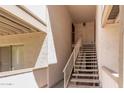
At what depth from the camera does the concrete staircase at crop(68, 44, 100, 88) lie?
502cm

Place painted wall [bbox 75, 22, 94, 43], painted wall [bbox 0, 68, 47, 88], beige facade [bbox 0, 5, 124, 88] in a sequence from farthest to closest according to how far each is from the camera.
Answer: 1. painted wall [bbox 75, 22, 94, 43]
2. beige facade [bbox 0, 5, 124, 88]
3. painted wall [bbox 0, 68, 47, 88]

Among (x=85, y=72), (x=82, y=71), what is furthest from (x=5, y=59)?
(x=85, y=72)

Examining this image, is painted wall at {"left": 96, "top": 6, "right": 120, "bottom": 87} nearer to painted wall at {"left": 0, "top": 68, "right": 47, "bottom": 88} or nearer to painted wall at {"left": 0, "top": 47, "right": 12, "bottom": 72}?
painted wall at {"left": 0, "top": 68, "right": 47, "bottom": 88}

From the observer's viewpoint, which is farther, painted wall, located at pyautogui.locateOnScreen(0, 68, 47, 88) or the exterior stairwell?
the exterior stairwell

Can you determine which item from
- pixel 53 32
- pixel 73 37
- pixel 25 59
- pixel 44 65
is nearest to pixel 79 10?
pixel 73 37

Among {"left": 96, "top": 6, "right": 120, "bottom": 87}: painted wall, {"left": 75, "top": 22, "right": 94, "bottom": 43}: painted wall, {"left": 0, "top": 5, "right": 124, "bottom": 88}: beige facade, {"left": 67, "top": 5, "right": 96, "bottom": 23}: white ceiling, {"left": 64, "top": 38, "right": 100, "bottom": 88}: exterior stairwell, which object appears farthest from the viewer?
{"left": 75, "top": 22, "right": 94, "bottom": 43}: painted wall

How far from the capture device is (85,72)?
6.01 metres

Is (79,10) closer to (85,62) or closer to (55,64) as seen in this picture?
(85,62)

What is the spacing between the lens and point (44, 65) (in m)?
4.34

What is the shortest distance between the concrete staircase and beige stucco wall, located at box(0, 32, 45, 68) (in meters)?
1.59

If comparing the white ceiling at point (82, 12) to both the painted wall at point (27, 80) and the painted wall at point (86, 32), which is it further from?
the painted wall at point (27, 80)

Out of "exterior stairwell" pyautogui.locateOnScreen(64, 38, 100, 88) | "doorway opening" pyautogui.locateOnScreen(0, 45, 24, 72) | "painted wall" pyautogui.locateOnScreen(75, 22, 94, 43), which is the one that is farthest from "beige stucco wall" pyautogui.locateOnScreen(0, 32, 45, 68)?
"painted wall" pyautogui.locateOnScreen(75, 22, 94, 43)

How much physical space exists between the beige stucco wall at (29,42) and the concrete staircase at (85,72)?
5.21ft
